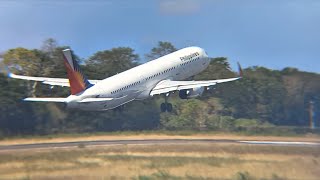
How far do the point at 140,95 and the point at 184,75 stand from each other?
8605mm

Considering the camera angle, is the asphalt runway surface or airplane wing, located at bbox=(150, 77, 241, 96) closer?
the asphalt runway surface

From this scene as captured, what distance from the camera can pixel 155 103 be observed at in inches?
3142

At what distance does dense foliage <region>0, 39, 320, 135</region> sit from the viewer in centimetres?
6788

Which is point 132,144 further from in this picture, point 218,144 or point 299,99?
point 299,99

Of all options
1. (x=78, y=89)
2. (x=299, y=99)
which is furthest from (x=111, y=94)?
(x=299, y=99)

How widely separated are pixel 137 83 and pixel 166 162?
3520cm

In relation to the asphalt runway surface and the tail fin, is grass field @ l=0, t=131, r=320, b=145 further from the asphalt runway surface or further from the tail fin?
the tail fin

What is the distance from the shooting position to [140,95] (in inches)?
2965

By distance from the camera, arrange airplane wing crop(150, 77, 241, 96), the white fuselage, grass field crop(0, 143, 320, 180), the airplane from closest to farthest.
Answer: grass field crop(0, 143, 320, 180), the airplane, the white fuselage, airplane wing crop(150, 77, 241, 96)

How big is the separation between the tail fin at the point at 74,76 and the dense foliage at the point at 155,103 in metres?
4.00

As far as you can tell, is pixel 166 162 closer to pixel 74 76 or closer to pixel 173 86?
pixel 74 76

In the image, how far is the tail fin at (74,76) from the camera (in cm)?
6619

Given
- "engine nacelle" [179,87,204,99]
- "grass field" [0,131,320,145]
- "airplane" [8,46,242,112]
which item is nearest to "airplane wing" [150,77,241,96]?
"airplane" [8,46,242,112]

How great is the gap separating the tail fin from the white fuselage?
69cm
